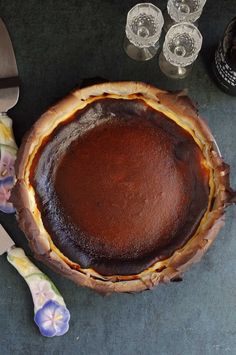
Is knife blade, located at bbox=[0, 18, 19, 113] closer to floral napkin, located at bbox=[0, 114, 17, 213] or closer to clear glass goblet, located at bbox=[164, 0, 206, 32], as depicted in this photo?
floral napkin, located at bbox=[0, 114, 17, 213]

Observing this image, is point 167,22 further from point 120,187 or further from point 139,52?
point 120,187

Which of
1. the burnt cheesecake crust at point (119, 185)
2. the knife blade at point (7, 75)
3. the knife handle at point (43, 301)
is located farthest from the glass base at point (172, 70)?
the knife handle at point (43, 301)

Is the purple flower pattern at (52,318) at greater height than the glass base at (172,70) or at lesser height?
lesser

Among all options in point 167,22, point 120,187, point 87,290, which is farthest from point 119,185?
point 167,22

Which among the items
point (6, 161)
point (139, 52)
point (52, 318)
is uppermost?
point (139, 52)

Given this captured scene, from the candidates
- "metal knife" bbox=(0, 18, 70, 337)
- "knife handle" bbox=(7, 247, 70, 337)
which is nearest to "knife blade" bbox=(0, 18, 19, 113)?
"metal knife" bbox=(0, 18, 70, 337)

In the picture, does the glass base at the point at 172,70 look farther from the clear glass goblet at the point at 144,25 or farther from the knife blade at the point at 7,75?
the knife blade at the point at 7,75

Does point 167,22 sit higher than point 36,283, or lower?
higher

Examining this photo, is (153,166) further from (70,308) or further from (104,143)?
(70,308)
